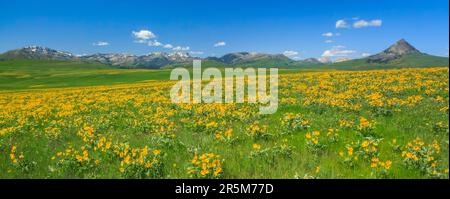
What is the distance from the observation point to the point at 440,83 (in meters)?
22.7

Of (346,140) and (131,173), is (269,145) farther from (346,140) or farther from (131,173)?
(131,173)

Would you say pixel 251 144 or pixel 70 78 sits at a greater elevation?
pixel 70 78

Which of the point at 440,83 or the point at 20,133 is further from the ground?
the point at 440,83

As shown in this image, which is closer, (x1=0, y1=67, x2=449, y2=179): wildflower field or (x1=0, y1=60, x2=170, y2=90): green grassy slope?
(x1=0, y1=67, x2=449, y2=179): wildflower field

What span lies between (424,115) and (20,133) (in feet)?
52.4

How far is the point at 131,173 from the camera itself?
8.84 m

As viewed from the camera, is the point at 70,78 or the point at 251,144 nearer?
the point at 251,144

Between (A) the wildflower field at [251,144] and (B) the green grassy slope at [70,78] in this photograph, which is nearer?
(A) the wildflower field at [251,144]
